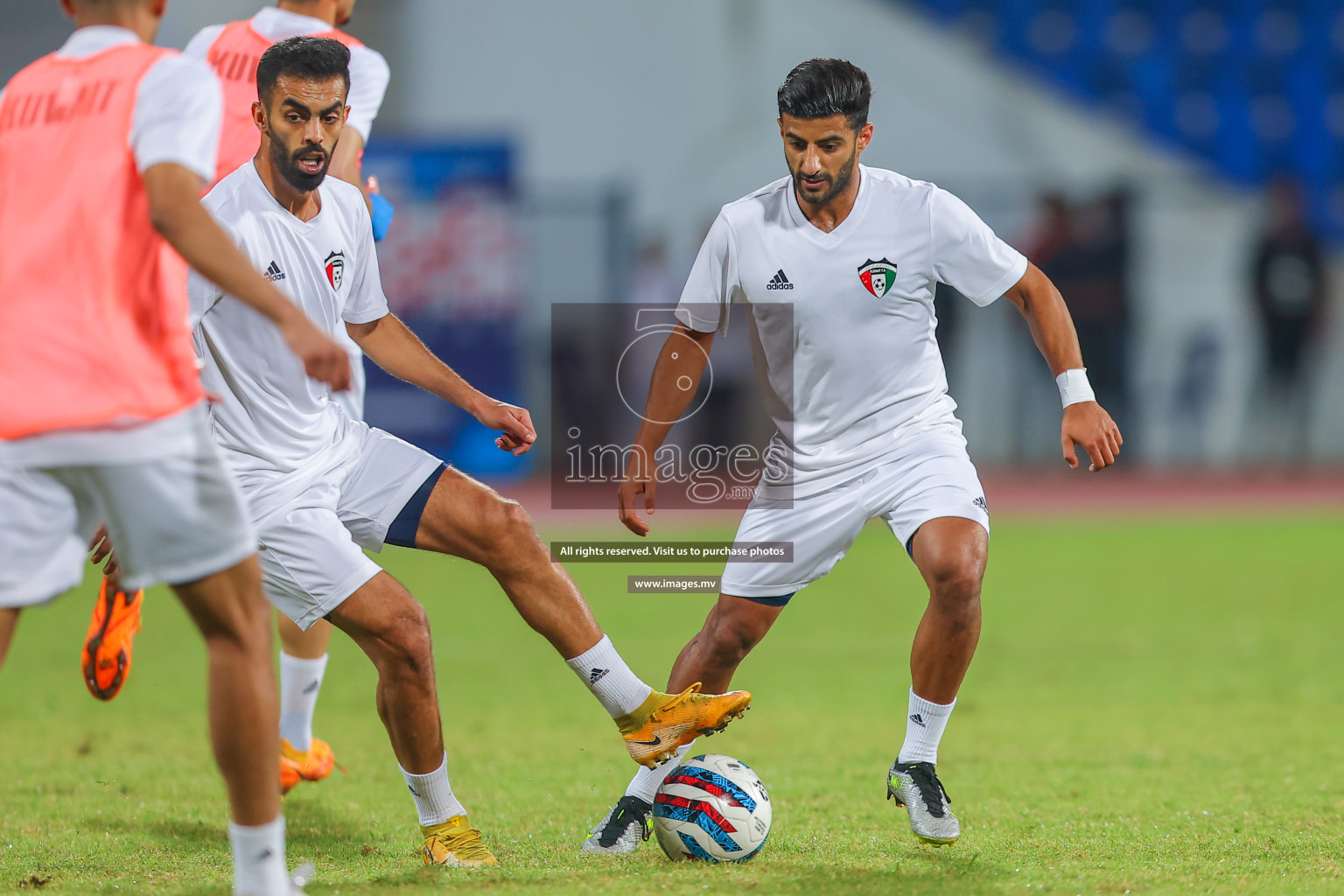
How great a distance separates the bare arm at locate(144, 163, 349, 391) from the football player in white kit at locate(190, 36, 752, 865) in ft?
4.29

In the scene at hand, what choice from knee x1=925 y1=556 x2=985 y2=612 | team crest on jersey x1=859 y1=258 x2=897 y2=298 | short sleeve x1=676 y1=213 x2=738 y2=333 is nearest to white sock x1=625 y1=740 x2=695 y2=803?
knee x1=925 y1=556 x2=985 y2=612

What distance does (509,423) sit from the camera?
4820mm

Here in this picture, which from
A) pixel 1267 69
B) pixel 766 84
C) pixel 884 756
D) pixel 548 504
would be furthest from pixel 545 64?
pixel 884 756

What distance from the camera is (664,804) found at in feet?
15.5

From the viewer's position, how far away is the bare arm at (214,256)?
10.8 feet

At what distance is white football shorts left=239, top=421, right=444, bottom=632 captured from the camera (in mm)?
4520

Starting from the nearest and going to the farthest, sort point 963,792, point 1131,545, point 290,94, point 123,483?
point 123,483 → point 290,94 → point 963,792 → point 1131,545

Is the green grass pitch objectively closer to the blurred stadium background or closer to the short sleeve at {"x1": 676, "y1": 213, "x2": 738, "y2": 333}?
the short sleeve at {"x1": 676, "y1": 213, "x2": 738, "y2": 333}

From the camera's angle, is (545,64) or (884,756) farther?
(545,64)

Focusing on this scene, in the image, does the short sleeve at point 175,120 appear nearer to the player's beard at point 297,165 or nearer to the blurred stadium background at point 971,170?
the player's beard at point 297,165

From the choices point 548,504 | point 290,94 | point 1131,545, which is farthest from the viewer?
point 548,504

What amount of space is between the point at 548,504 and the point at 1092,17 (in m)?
10.6

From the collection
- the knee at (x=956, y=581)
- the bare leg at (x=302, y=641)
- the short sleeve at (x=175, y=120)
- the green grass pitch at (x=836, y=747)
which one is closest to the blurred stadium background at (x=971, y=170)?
the green grass pitch at (x=836, y=747)

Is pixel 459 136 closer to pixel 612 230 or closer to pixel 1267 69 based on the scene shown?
pixel 612 230
